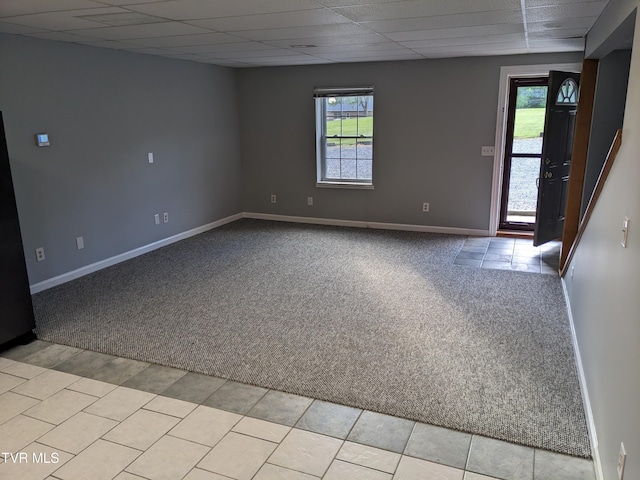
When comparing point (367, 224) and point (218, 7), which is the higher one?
point (218, 7)

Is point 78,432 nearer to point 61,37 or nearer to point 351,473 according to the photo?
point 351,473

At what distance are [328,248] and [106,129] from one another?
263 cm

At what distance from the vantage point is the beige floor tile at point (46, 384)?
2.72 m

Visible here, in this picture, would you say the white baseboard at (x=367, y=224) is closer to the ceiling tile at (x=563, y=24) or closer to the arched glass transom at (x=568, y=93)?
the arched glass transom at (x=568, y=93)

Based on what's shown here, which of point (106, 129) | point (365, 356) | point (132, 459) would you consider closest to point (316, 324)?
point (365, 356)

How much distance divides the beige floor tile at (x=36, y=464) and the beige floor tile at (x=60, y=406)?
21 cm

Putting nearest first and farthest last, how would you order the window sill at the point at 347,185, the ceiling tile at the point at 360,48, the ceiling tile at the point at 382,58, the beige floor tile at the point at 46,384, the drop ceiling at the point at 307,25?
1. the beige floor tile at the point at 46,384
2. the drop ceiling at the point at 307,25
3. the ceiling tile at the point at 360,48
4. the ceiling tile at the point at 382,58
5. the window sill at the point at 347,185

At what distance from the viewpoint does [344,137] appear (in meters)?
6.55

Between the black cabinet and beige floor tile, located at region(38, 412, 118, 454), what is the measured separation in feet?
3.54

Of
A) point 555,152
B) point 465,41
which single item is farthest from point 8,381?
point 555,152

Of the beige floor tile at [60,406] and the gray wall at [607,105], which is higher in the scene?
the gray wall at [607,105]

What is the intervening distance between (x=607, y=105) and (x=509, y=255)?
1.81m

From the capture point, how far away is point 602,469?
6.34 ft

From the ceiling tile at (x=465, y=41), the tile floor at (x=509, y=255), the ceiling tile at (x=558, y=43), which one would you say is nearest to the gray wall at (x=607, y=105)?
the ceiling tile at (x=558, y=43)
